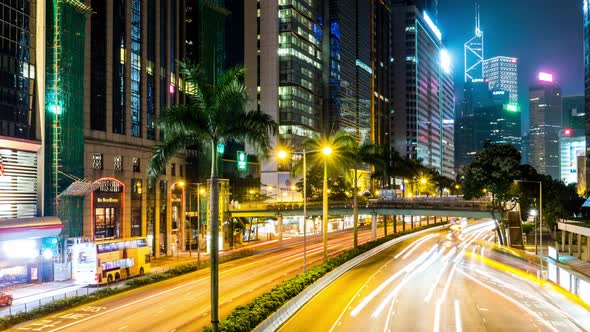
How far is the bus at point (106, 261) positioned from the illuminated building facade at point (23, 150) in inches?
157

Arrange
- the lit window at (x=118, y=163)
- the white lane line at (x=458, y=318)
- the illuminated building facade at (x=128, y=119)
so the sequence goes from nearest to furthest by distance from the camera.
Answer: the white lane line at (x=458, y=318) → the illuminated building facade at (x=128, y=119) → the lit window at (x=118, y=163)

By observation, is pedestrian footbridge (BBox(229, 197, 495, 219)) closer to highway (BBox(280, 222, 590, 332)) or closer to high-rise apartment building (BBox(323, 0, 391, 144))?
highway (BBox(280, 222, 590, 332))

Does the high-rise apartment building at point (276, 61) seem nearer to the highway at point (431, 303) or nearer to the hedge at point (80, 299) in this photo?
the highway at point (431, 303)

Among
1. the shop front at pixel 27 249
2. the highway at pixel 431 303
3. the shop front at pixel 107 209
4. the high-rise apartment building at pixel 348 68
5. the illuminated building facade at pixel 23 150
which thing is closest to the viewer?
the highway at pixel 431 303

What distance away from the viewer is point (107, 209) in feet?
195

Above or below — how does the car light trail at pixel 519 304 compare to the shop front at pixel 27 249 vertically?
below

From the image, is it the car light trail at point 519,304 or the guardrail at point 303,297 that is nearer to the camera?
the guardrail at point 303,297

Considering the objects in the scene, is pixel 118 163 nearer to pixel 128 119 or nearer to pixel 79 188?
pixel 128 119

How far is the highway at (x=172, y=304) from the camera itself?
2967cm

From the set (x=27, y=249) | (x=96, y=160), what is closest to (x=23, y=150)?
(x=27, y=249)

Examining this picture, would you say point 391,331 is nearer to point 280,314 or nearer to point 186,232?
point 280,314

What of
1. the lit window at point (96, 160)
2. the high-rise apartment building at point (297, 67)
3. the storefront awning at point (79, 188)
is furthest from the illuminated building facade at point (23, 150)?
the high-rise apartment building at point (297, 67)

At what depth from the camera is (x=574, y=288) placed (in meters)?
41.3

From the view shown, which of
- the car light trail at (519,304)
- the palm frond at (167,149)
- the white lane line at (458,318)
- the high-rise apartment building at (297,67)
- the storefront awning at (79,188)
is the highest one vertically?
the high-rise apartment building at (297,67)
